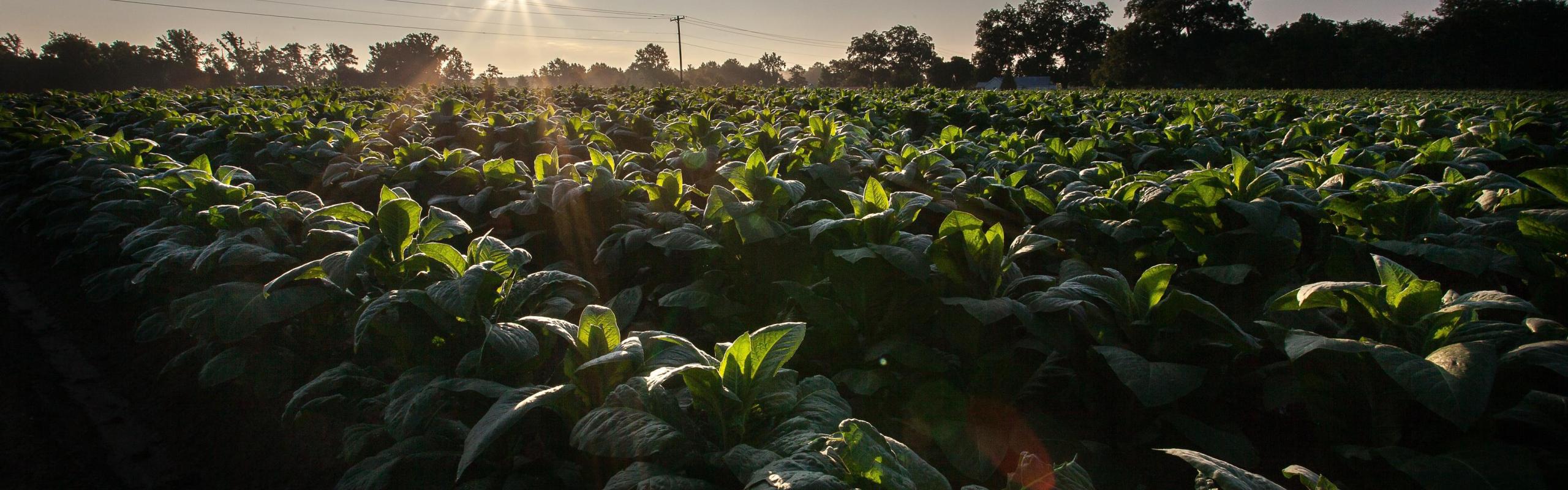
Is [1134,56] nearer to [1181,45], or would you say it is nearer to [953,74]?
[1181,45]

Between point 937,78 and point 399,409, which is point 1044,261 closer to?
point 399,409

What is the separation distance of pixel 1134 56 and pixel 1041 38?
2514cm

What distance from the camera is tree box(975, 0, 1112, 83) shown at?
9262 centimetres

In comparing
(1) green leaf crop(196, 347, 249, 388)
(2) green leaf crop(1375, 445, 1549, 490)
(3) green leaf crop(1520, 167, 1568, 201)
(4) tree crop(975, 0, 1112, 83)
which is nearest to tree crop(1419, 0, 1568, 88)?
(4) tree crop(975, 0, 1112, 83)

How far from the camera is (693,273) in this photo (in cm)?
280

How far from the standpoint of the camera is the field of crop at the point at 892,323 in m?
1.36

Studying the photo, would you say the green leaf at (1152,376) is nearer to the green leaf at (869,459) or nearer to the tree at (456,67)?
the green leaf at (869,459)

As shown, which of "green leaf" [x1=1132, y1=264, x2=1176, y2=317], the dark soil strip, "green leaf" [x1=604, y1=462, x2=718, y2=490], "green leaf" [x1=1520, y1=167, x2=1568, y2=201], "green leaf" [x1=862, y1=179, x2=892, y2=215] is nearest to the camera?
"green leaf" [x1=604, y1=462, x2=718, y2=490]

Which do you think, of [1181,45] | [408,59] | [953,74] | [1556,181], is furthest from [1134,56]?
[408,59]

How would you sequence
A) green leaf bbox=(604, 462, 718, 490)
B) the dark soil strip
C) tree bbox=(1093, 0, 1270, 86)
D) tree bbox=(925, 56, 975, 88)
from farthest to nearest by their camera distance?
1. tree bbox=(925, 56, 975, 88)
2. tree bbox=(1093, 0, 1270, 86)
3. the dark soil strip
4. green leaf bbox=(604, 462, 718, 490)

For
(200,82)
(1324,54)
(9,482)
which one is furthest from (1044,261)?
(200,82)

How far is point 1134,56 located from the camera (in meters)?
70.2

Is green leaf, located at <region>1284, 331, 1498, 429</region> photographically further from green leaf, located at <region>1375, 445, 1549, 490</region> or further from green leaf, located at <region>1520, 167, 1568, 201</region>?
green leaf, located at <region>1520, 167, 1568, 201</region>

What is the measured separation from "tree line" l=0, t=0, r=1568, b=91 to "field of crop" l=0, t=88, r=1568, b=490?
27.7 metres
